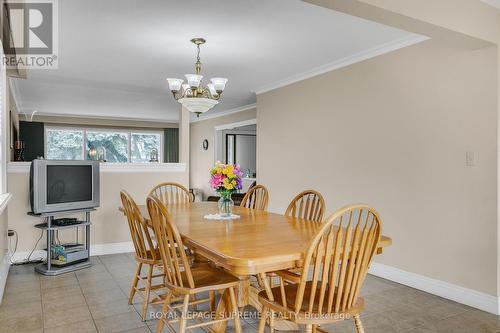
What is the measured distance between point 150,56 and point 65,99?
3.89m

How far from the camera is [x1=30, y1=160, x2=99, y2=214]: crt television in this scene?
3.73 meters

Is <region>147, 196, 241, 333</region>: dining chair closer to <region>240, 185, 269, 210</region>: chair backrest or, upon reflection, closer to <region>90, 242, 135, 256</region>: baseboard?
<region>240, 185, 269, 210</region>: chair backrest

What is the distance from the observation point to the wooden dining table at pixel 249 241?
168 cm

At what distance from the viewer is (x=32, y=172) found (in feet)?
12.3

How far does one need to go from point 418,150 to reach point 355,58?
125cm

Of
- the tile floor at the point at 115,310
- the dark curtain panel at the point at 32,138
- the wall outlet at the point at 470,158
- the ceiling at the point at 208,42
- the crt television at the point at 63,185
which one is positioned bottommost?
the tile floor at the point at 115,310

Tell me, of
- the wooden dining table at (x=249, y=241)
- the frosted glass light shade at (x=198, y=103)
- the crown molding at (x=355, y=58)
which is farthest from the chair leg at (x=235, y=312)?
the crown molding at (x=355, y=58)

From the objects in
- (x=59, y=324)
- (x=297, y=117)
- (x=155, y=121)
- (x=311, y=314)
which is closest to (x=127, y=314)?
(x=59, y=324)

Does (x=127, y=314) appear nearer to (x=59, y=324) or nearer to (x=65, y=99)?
(x=59, y=324)

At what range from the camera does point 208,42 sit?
11.9 ft

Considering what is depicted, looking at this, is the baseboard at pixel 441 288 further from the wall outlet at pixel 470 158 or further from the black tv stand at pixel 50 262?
the black tv stand at pixel 50 262

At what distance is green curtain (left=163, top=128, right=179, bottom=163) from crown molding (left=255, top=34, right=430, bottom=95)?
5542mm

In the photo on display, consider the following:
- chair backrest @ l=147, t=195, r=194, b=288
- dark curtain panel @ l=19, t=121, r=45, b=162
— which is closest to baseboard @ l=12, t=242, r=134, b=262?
chair backrest @ l=147, t=195, r=194, b=288

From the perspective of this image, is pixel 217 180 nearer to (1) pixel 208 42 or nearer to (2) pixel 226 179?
(2) pixel 226 179
